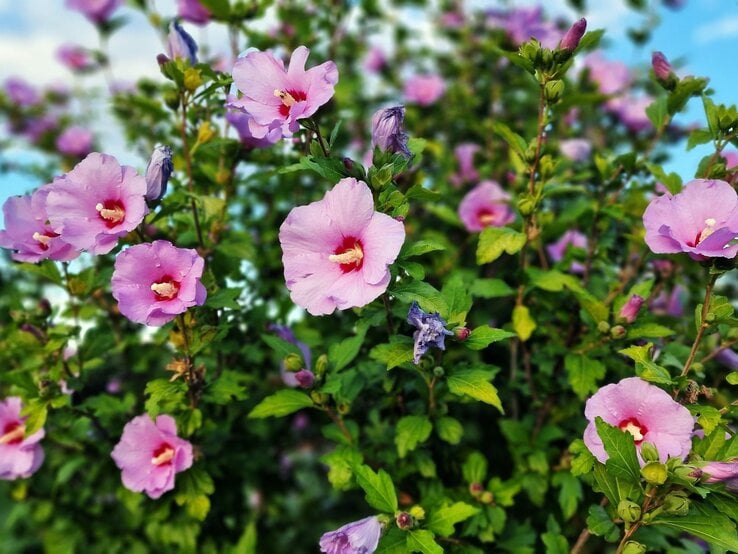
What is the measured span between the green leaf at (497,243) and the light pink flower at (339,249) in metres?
0.44

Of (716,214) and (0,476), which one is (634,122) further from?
(0,476)

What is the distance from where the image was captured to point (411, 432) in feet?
5.41

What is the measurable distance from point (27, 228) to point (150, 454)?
0.71 meters

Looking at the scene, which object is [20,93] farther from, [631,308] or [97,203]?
[631,308]

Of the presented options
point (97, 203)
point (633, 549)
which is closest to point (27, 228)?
point (97, 203)

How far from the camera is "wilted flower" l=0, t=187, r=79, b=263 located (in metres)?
1.60

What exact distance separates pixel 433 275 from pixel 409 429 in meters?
1.04

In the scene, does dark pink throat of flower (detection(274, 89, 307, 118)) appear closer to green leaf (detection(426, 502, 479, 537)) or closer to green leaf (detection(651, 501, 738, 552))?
green leaf (detection(426, 502, 479, 537))

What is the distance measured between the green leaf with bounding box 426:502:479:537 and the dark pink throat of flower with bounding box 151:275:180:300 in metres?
0.82

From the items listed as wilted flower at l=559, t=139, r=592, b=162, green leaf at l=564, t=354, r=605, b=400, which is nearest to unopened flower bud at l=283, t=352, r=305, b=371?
green leaf at l=564, t=354, r=605, b=400

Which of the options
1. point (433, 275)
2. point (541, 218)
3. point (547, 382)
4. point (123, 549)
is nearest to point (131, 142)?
point (433, 275)

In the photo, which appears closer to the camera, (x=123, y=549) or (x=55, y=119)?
(x=123, y=549)

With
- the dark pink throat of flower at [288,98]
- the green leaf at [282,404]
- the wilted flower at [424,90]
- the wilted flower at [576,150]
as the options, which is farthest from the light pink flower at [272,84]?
the wilted flower at [424,90]

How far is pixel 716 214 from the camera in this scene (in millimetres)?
1438
